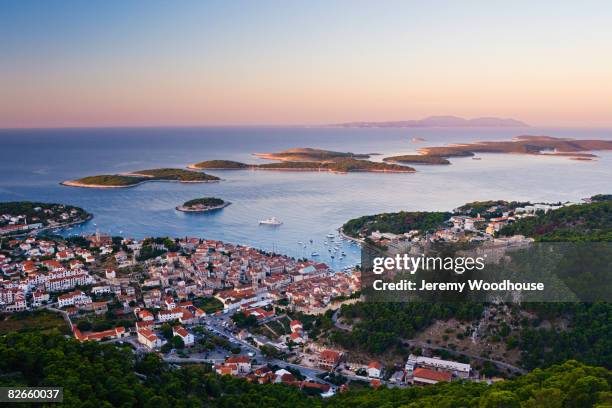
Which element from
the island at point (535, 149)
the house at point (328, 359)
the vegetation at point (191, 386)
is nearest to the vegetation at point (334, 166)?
the island at point (535, 149)

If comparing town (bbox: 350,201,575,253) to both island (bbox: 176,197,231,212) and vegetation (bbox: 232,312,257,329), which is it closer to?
vegetation (bbox: 232,312,257,329)

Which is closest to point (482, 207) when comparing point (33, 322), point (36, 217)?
point (33, 322)

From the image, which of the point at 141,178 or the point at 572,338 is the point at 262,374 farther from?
the point at 141,178

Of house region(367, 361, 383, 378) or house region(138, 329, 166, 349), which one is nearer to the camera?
house region(367, 361, 383, 378)

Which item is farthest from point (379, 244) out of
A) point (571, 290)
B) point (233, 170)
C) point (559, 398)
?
point (233, 170)

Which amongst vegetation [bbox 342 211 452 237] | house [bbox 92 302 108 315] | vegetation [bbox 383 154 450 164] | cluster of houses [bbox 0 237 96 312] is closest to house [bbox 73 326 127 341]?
house [bbox 92 302 108 315]

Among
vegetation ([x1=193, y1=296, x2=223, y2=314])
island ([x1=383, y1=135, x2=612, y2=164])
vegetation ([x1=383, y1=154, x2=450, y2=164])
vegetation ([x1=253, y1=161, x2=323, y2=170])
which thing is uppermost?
island ([x1=383, y1=135, x2=612, y2=164])

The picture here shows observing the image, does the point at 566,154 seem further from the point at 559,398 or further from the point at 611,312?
A: the point at 559,398
